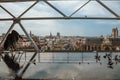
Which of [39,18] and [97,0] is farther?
[39,18]

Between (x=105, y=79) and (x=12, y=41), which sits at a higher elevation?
(x=12, y=41)

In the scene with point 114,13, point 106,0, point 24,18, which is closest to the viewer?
point 106,0

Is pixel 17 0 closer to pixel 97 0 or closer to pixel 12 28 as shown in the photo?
pixel 97 0

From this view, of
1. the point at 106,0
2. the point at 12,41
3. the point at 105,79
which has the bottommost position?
the point at 105,79

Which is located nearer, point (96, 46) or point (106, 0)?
point (106, 0)

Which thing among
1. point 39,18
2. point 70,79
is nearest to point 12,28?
point 39,18

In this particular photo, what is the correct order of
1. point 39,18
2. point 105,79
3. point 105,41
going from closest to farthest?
1. point 105,79
2. point 39,18
3. point 105,41

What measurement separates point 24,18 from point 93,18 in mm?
5130

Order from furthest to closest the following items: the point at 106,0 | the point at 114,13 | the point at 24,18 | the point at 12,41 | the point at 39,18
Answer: the point at 12,41 → the point at 24,18 → the point at 39,18 → the point at 114,13 → the point at 106,0

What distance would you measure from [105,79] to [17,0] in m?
8.36

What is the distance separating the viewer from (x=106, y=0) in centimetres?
1617

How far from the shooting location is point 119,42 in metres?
63.2

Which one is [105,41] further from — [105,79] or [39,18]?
[105,79]

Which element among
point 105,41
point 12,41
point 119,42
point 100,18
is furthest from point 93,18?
point 119,42
